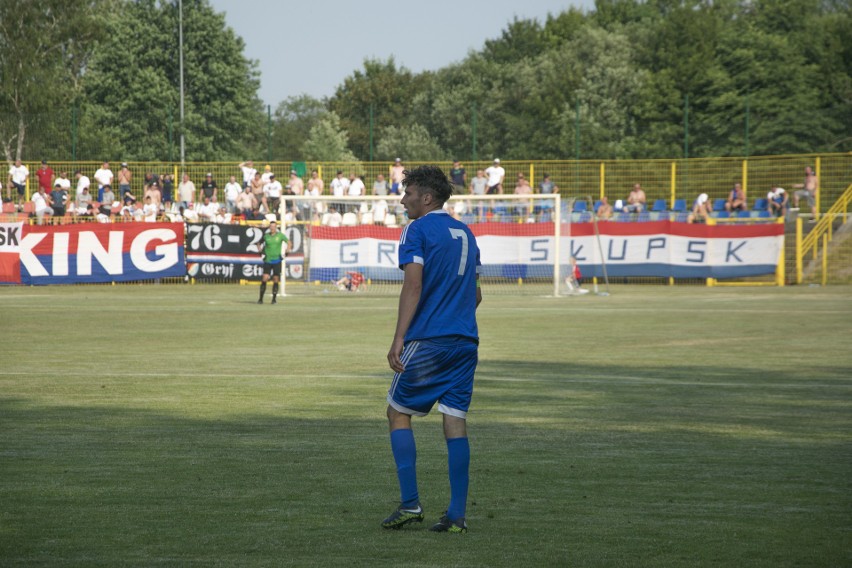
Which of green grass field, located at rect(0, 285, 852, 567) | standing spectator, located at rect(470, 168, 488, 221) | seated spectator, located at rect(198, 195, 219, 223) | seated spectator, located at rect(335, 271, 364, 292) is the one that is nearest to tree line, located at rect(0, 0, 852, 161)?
seated spectator, located at rect(198, 195, 219, 223)

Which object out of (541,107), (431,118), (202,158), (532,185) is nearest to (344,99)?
(431,118)

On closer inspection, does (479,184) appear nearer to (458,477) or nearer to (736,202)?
(736,202)

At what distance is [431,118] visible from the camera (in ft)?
305

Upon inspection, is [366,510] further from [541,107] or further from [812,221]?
[541,107]

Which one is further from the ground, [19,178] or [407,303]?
[19,178]

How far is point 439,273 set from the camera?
6.68m

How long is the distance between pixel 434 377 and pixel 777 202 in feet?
113

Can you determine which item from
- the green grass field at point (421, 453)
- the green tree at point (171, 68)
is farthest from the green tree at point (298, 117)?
the green grass field at point (421, 453)

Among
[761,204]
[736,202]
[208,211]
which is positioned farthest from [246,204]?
[761,204]

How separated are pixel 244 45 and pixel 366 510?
81.8 metres

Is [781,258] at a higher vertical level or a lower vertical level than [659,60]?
lower

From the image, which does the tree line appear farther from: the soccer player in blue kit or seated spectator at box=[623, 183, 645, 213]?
the soccer player in blue kit

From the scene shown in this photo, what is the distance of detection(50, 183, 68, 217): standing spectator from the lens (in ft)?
125

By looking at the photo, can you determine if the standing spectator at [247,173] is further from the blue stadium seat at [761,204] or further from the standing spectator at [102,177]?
the blue stadium seat at [761,204]
